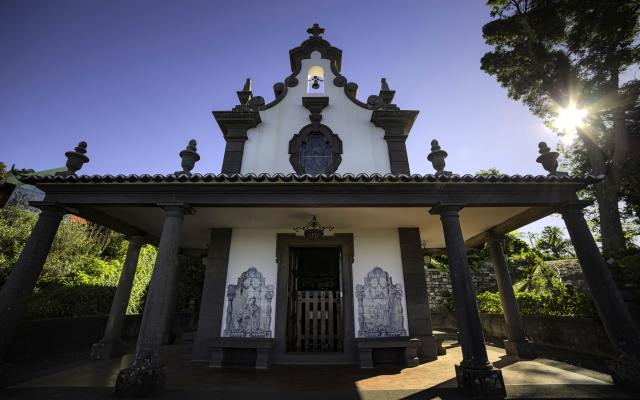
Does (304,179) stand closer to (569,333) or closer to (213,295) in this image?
(213,295)

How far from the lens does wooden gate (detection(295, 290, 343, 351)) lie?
297 inches

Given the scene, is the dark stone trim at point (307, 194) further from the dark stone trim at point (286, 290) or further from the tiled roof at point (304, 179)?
the dark stone trim at point (286, 290)

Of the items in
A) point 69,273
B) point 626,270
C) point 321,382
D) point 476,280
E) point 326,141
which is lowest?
point 321,382

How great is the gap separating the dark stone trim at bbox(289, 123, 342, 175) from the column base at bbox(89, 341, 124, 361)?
23.6ft

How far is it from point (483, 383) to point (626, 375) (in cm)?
240

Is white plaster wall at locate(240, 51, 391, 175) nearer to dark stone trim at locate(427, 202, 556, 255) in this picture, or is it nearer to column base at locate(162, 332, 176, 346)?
dark stone trim at locate(427, 202, 556, 255)

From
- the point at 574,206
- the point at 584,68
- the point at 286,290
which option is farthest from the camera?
the point at 584,68

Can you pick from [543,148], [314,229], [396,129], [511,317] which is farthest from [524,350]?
[396,129]

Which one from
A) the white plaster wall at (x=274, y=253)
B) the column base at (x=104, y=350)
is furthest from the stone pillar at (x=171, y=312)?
the white plaster wall at (x=274, y=253)

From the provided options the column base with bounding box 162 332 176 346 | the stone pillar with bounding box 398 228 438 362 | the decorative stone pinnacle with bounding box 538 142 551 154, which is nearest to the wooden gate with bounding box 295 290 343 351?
the stone pillar with bounding box 398 228 438 362

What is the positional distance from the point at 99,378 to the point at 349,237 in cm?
639

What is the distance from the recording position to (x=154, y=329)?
4645 millimetres

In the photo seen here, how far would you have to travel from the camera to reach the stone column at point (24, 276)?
473cm

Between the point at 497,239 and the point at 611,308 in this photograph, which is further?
the point at 497,239
